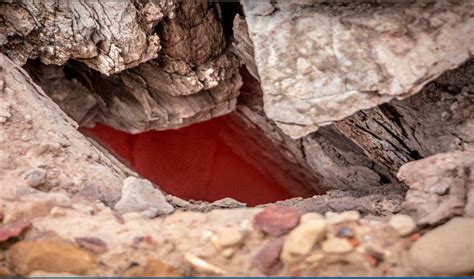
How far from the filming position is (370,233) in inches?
57.0

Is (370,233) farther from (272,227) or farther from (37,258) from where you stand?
(37,258)

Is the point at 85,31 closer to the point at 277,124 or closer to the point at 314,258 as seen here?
the point at 277,124

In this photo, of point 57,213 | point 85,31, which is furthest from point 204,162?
point 57,213

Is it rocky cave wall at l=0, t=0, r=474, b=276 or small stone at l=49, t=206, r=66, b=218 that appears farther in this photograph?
small stone at l=49, t=206, r=66, b=218

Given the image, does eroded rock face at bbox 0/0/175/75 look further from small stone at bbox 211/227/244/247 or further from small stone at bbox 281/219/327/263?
small stone at bbox 281/219/327/263

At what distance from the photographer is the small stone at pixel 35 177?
1790mm

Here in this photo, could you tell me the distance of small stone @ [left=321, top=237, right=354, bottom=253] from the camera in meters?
1.38

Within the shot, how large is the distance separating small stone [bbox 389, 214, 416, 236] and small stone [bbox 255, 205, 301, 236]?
296 millimetres

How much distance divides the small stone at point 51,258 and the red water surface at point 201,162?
2.95 meters

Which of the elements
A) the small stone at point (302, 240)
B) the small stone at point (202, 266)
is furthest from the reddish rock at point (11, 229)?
the small stone at point (302, 240)

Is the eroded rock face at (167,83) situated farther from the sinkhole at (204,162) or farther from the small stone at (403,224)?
the small stone at (403,224)

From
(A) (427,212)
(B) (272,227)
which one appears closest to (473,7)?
(A) (427,212)

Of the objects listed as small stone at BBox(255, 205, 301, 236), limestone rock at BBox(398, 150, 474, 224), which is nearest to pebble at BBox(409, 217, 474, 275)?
limestone rock at BBox(398, 150, 474, 224)

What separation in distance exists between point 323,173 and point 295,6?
69.4 inches
